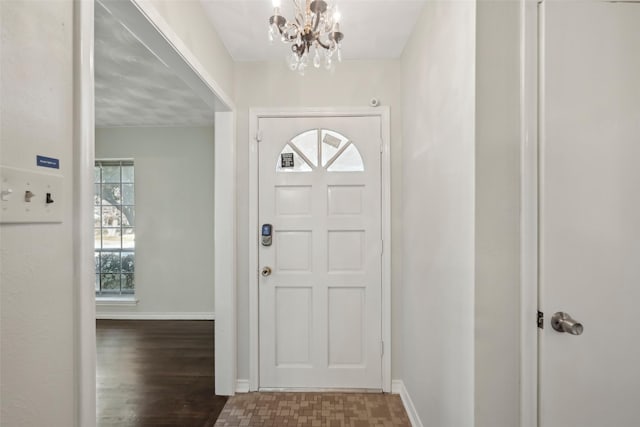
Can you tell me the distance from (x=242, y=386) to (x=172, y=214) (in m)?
2.49

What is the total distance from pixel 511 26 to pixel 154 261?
4228 millimetres

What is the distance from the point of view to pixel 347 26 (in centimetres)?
194

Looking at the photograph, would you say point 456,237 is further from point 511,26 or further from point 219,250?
point 219,250

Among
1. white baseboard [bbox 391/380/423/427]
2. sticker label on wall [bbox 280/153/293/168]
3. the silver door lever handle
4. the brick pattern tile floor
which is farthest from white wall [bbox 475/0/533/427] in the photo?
sticker label on wall [bbox 280/153/293/168]

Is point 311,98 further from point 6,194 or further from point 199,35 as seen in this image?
point 6,194

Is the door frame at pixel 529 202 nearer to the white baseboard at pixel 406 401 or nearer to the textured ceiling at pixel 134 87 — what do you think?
the white baseboard at pixel 406 401

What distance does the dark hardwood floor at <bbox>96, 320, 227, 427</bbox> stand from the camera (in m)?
2.07

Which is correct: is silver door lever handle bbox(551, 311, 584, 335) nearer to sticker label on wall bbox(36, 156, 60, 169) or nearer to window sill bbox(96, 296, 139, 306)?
sticker label on wall bbox(36, 156, 60, 169)

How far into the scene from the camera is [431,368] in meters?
1.65

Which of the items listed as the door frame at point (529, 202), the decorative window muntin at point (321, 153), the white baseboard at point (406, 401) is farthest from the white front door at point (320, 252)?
the door frame at point (529, 202)

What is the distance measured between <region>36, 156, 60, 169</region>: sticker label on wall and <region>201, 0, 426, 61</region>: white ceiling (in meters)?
1.37

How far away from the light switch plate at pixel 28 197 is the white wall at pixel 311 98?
154cm

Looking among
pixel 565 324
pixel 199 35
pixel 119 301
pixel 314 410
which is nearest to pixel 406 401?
pixel 314 410

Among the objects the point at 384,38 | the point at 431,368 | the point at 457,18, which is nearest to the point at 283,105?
the point at 384,38
